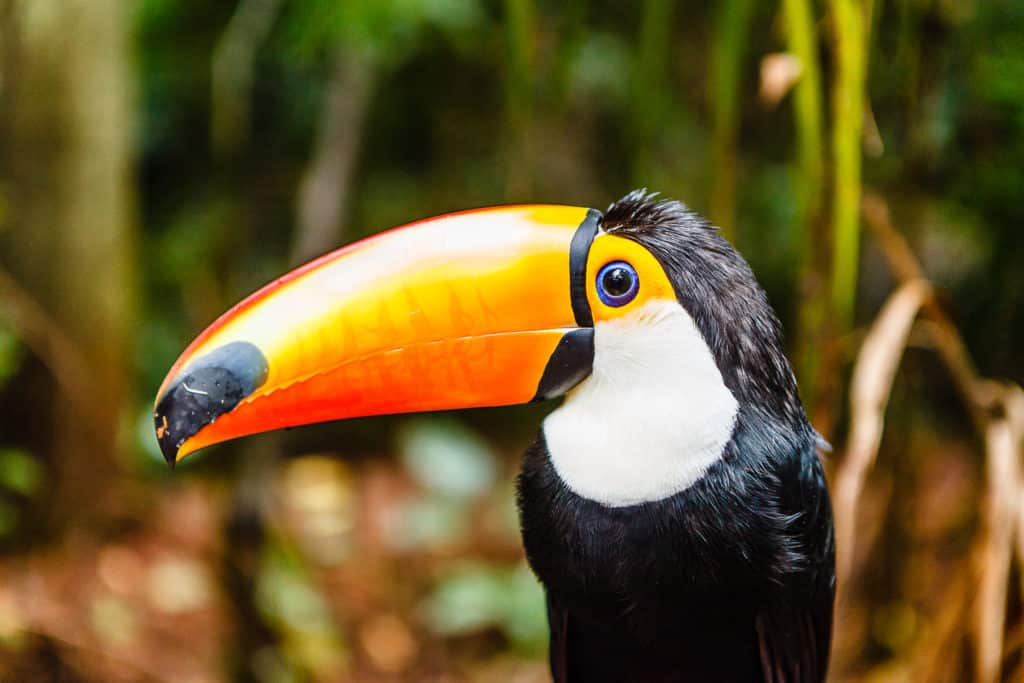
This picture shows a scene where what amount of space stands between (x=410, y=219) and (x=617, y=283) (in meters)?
2.79

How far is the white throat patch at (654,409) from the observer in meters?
1.12

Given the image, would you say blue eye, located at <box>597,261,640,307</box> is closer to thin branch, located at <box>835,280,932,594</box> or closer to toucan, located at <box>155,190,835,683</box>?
toucan, located at <box>155,190,835,683</box>

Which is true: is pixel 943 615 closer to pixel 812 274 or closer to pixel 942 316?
pixel 942 316

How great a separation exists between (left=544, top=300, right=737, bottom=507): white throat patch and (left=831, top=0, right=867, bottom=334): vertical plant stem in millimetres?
363

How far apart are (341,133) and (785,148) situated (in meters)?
2.02

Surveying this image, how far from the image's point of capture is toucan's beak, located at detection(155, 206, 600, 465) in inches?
42.4

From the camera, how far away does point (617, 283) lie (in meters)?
1.12

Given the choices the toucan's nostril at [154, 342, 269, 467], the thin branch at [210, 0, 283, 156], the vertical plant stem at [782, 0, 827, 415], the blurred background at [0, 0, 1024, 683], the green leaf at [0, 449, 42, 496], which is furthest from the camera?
the thin branch at [210, 0, 283, 156]

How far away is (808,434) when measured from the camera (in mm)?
1244

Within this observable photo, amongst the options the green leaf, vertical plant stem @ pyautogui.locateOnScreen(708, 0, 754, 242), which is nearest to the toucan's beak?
vertical plant stem @ pyautogui.locateOnScreen(708, 0, 754, 242)

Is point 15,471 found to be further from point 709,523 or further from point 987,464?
point 987,464

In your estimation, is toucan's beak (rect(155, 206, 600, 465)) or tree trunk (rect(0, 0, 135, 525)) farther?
tree trunk (rect(0, 0, 135, 525))

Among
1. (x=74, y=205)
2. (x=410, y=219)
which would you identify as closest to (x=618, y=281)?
(x=74, y=205)

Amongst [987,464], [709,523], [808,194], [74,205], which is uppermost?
[74,205]
